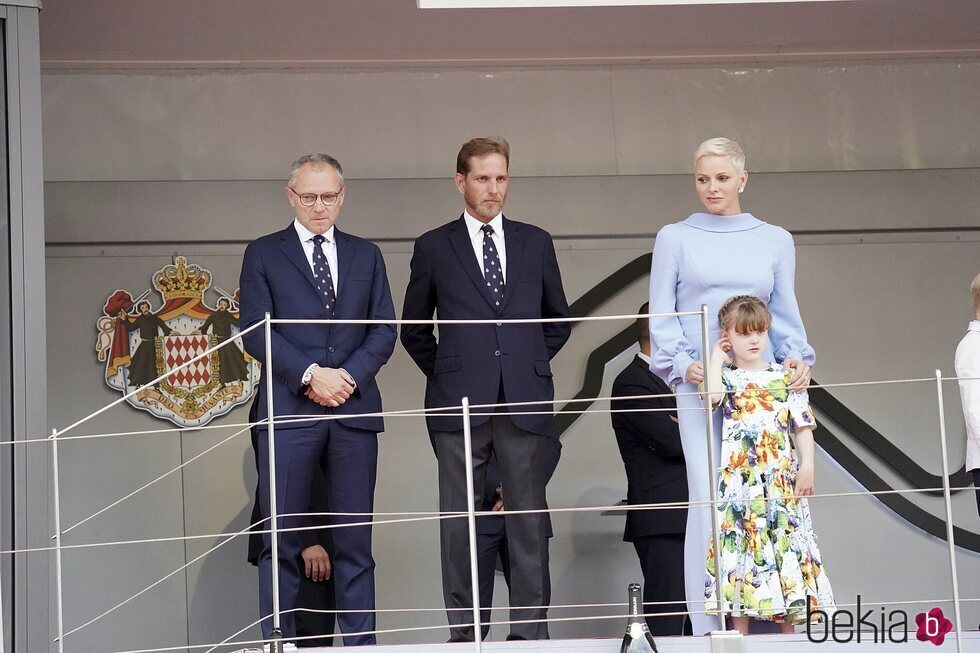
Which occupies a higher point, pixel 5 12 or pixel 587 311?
pixel 5 12

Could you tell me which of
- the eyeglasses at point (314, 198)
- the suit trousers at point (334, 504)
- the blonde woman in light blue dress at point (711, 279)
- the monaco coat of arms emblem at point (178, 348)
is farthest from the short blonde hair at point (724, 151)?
the monaco coat of arms emblem at point (178, 348)

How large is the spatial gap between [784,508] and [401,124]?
1.98m

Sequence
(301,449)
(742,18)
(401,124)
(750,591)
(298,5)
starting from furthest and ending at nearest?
(401,124), (742,18), (298,5), (301,449), (750,591)

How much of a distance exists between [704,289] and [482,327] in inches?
19.4

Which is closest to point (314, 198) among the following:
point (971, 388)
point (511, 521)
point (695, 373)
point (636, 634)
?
point (511, 521)

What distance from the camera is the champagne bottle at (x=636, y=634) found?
240cm

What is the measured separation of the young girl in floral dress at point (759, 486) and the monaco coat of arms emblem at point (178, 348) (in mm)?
1741

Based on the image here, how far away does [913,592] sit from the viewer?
13.4 ft

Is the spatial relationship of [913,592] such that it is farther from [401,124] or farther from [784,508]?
[401,124]

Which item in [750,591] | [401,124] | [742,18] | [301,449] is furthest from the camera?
[401,124]

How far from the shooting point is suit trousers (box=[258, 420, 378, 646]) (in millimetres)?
2730

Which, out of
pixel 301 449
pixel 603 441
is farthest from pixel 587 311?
pixel 301 449

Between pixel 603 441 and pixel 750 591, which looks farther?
pixel 603 441

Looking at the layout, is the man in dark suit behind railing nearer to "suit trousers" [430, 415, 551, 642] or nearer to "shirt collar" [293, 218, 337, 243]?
"suit trousers" [430, 415, 551, 642]
